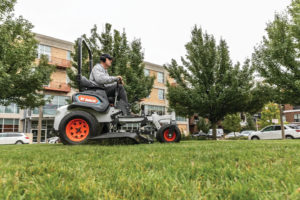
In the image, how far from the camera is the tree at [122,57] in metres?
13.5

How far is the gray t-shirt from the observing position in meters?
5.31

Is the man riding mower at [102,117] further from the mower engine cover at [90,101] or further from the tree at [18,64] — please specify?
the tree at [18,64]

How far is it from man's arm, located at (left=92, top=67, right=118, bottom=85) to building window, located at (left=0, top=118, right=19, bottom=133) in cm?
2950

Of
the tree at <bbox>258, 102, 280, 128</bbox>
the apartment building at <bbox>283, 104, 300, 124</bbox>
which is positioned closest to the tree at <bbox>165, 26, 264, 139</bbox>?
the tree at <bbox>258, 102, 280, 128</bbox>

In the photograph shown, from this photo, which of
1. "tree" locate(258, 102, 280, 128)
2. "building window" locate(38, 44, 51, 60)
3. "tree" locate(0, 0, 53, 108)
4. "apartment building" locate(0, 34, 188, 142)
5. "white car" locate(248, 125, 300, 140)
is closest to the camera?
"tree" locate(0, 0, 53, 108)

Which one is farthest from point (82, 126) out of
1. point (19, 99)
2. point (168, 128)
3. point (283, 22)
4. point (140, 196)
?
point (283, 22)

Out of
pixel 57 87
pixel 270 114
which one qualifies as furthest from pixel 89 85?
pixel 270 114

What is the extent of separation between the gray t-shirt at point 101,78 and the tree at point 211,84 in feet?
27.1

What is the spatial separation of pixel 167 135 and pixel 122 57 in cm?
912

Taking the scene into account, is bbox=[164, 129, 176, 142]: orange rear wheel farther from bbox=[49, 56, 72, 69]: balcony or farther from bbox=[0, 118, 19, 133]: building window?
bbox=[0, 118, 19, 133]: building window

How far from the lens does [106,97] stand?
5.41 meters

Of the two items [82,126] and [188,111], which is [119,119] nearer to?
[82,126]

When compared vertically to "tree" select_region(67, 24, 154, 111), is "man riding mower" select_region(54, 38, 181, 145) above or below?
below

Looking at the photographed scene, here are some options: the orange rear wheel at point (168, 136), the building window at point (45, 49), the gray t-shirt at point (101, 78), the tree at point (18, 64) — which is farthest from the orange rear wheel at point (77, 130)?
the building window at point (45, 49)
